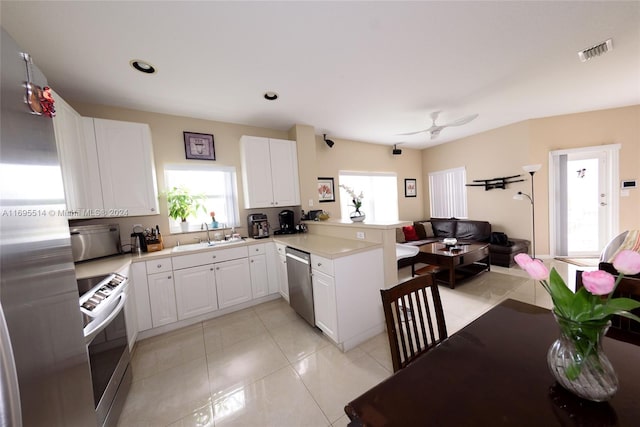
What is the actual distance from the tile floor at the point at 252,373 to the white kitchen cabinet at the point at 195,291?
0.20 meters

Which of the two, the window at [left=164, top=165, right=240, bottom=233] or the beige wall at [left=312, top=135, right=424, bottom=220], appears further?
the beige wall at [left=312, top=135, right=424, bottom=220]

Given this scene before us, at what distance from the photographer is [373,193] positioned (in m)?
5.04

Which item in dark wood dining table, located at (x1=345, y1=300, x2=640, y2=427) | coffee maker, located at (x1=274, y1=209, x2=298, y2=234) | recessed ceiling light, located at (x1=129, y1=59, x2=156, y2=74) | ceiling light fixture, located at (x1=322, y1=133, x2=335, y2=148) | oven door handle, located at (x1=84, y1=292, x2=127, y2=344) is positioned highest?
recessed ceiling light, located at (x1=129, y1=59, x2=156, y2=74)

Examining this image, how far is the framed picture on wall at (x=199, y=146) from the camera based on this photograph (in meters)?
2.93

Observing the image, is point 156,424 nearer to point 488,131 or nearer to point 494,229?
point 494,229

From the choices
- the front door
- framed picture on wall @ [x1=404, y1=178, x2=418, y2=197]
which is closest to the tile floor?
the front door

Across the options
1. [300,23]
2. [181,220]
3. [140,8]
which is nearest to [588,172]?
[300,23]

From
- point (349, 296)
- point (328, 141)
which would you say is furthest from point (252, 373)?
point (328, 141)

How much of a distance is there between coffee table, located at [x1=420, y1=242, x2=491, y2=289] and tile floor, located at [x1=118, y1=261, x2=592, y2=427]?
1.92ft

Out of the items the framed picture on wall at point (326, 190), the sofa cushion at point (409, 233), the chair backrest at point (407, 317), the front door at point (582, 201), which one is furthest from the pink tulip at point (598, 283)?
the front door at point (582, 201)

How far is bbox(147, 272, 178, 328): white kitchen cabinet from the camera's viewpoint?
224cm

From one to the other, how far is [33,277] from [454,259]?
3719 mm

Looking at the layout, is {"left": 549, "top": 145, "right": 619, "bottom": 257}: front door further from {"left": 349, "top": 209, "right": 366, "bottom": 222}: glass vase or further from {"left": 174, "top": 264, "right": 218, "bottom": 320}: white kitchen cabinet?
{"left": 174, "top": 264, "right": 218, "bottom": 320}: white kitchen cabinet

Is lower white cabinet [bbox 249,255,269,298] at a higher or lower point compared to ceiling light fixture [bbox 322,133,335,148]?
lower
